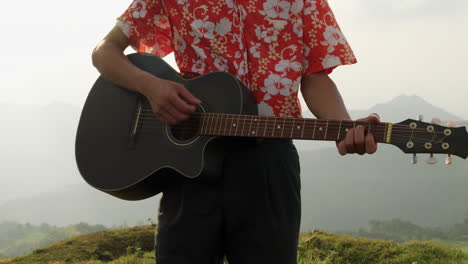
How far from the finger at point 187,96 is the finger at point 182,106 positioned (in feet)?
0.08

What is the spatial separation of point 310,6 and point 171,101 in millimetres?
750

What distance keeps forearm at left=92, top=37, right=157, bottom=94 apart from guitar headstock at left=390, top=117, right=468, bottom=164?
3.59 ft

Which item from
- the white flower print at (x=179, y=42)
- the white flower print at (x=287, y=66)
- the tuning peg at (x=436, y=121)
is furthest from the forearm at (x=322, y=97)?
the white flower print at (x=179, y=42)

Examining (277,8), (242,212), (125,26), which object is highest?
(277,8)

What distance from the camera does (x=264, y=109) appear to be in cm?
185

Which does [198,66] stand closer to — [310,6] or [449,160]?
[310,6]

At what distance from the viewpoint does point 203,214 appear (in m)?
1.73

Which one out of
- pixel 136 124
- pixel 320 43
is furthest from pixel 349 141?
pixel 136 124

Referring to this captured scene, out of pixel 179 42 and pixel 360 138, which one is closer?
pixel 360 138

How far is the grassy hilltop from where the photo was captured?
4812 millimetres

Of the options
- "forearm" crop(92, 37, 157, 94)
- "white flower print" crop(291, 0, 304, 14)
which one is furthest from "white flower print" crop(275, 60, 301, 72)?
"forearm" crop(92, 37, 157, 94)

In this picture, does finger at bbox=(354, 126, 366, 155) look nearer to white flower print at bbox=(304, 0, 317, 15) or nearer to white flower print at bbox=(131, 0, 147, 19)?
white flower print at bbox=(304, 0, 317, 15)

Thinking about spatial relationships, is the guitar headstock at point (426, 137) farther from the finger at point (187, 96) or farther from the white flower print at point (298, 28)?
the finger at point (187, 96)

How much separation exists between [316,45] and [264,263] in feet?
3.15
